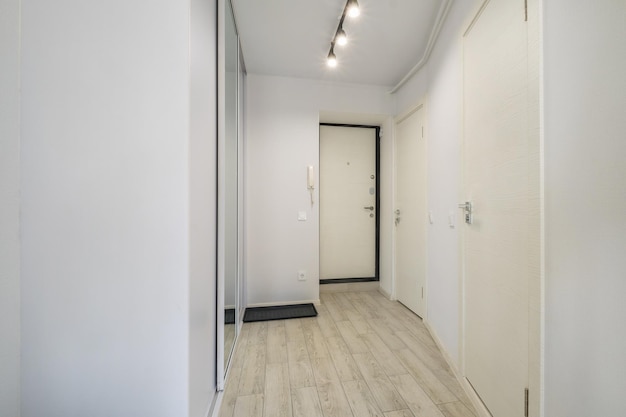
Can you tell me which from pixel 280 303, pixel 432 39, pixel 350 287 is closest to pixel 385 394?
pixel 280 303

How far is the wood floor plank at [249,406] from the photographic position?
128 centimetres

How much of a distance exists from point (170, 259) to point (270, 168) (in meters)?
1.95

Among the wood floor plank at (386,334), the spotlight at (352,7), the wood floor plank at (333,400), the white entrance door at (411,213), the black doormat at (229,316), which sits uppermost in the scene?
the spotlight at (352,7)

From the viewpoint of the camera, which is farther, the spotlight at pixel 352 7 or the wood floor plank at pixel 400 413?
the spotlight at pixel 352 7

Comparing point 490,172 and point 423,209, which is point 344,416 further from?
point 423,209

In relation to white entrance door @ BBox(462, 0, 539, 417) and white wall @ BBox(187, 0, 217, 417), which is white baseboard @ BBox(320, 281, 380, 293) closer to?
white entrance door @ BBox(462, 0, 539, 417)

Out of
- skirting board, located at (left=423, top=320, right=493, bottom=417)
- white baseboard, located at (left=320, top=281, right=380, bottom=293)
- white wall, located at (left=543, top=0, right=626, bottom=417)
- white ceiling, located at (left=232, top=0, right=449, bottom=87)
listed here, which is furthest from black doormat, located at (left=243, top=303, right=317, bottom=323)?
white ceiling, located at (left=232, top=0, right=449, bottom=87)

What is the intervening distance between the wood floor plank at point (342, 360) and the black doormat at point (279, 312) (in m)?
0.50

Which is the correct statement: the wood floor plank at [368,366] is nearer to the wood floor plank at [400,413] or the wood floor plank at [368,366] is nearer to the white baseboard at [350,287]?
the wood floor plank at [400,413]

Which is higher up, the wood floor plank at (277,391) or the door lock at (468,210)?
the door lock at (468,210)

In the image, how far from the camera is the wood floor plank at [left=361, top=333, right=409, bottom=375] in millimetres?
1621

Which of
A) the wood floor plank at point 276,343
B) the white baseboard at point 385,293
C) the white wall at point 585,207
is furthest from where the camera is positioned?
the white baseboard at point 385,293

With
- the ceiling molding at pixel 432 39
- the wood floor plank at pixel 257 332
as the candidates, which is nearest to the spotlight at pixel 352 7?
the ceiling molding at pixel 432 39

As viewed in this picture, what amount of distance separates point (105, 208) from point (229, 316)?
1190mm
